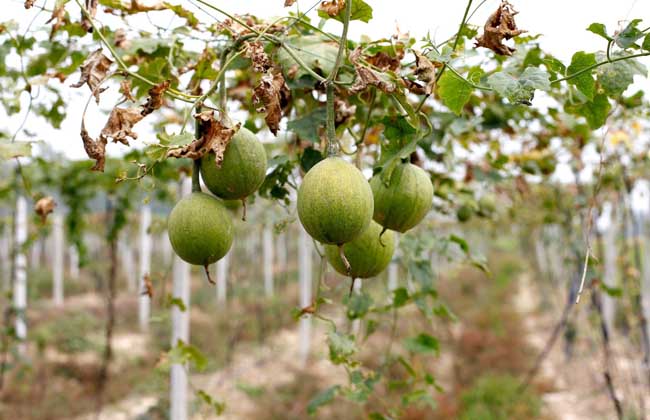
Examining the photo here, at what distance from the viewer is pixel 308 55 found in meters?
1.39

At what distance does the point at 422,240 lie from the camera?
216 centimetres

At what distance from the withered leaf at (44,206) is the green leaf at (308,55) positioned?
1003mm

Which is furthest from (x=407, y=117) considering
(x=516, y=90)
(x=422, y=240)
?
(x=422, y=240)

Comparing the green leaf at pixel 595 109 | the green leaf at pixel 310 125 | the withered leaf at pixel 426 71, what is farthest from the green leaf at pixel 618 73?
the green leaf at pixel 310 125

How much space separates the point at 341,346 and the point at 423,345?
2.26 feet

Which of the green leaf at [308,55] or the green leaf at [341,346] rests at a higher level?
the green leaf at [308,55]

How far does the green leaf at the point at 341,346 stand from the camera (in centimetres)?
168

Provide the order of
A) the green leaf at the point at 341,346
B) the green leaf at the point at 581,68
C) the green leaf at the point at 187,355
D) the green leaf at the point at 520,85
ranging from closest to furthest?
the green leaf at the point at 520,85
the green leaf at the point at 581,68
the green leaf at the point at 341,346
the green leaf at the point at 187,355

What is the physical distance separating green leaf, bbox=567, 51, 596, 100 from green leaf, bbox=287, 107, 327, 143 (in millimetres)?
593

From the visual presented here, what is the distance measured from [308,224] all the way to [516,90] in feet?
1.62

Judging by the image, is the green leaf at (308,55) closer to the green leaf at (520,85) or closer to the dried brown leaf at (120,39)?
the green leaf at (520,85)

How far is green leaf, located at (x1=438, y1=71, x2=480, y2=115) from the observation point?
3.83 ft

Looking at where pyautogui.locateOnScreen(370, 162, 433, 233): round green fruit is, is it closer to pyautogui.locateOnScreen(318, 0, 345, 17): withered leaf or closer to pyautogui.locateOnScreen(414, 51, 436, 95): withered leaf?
pyautogui.locateOnScreen(414, 51, 436, 95): withered leaf

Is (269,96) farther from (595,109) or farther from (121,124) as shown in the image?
(595,109)
